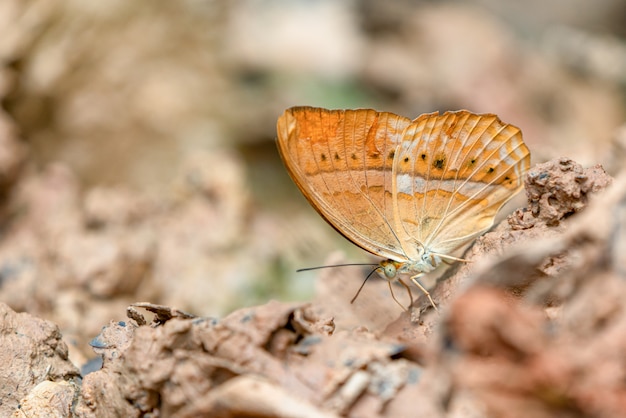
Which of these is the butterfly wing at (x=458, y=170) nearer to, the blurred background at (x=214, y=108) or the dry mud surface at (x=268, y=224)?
the dry mud surface at (x=268, y=224)

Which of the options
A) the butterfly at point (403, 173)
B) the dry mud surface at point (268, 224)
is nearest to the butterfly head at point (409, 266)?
the butterfly at point (403, 173)

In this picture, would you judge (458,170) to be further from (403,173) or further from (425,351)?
(425,351)

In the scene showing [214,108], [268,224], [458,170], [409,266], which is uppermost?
[214,108]

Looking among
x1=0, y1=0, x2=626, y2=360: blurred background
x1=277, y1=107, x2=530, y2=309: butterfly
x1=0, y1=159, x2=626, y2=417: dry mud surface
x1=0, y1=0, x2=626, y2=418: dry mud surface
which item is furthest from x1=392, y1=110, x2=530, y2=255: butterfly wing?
x1=0, y1=0, x2=626, y2=360: blurred background

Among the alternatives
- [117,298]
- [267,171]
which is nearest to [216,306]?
[117,298]

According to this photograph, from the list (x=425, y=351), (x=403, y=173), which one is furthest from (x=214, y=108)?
(x=425, y=351)

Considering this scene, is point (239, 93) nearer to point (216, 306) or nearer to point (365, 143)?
point (216, 306)
